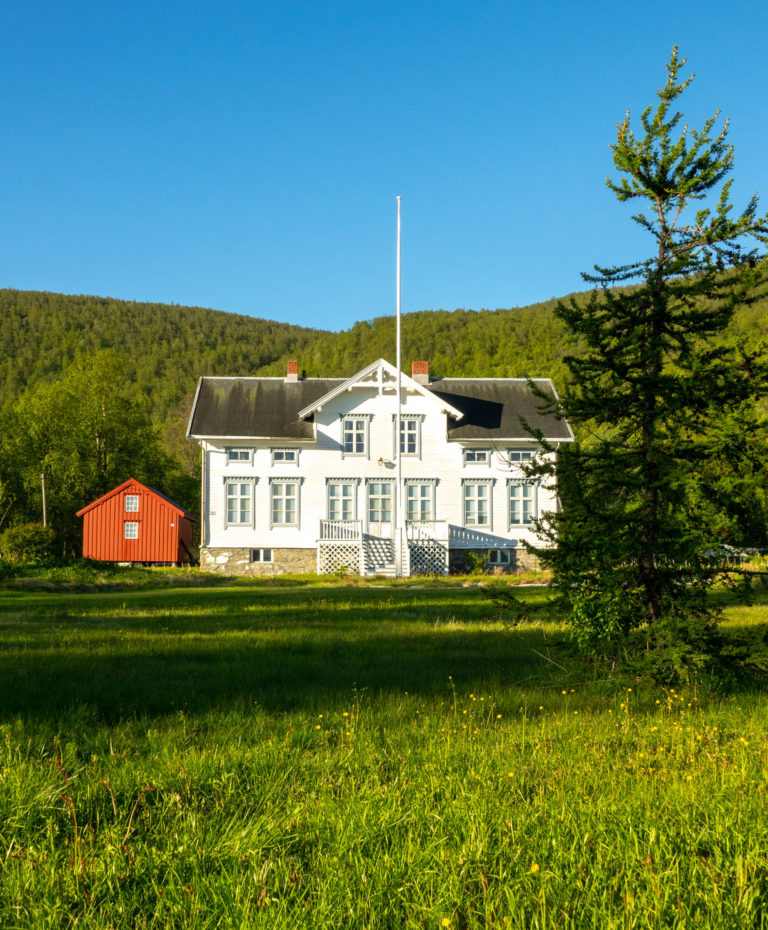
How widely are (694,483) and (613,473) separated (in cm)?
71

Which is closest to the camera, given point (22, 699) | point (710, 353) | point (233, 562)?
point (22, 699)

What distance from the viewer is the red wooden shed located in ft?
140

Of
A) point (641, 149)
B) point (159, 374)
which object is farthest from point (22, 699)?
point (159, 374)

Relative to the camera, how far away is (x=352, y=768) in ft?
13.8

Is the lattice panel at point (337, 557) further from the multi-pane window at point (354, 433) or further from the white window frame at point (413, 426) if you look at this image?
the white window frame at point (413, 426)

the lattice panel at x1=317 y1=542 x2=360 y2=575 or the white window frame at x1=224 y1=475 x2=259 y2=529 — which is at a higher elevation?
the white window frame at x1=224 y1=475 x2=259 y2=529

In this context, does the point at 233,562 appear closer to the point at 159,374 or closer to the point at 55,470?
the point at 55,470

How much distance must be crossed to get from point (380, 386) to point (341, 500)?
5.78 m

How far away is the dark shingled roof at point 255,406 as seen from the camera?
3769cm

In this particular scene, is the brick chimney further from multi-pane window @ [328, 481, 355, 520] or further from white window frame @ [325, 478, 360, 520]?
multi-pane window @ [328, 481, 355, 520]

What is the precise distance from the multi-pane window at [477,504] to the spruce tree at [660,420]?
30230mm

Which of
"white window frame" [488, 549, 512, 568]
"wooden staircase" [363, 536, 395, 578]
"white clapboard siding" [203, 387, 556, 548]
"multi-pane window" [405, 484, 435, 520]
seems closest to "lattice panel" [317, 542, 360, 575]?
"wooden staircase" [363, 536, 395, 578]

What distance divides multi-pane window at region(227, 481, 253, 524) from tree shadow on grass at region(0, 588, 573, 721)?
2199cm

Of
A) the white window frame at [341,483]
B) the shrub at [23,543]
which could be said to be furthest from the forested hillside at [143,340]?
the white window frame at [341,483]
